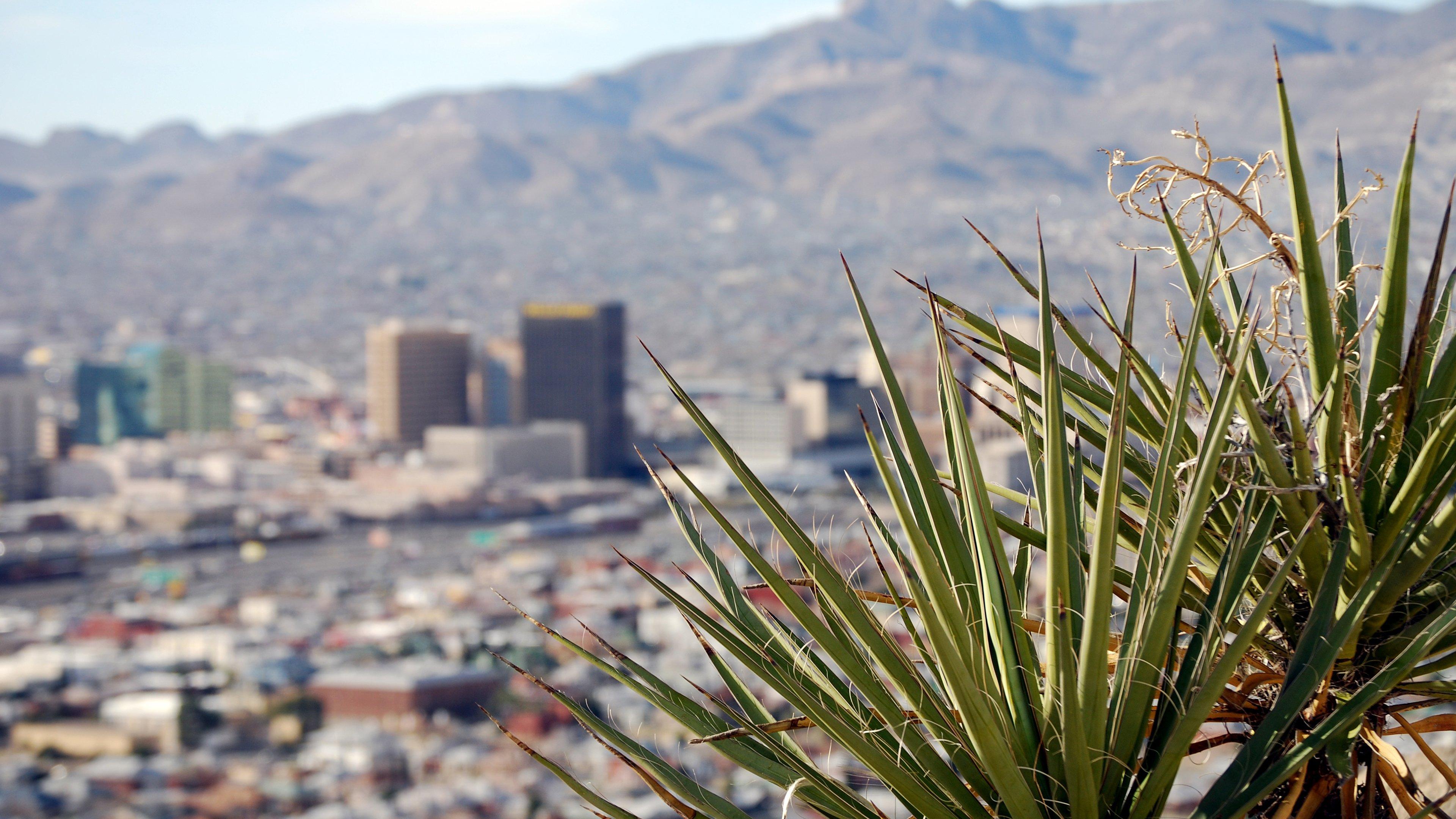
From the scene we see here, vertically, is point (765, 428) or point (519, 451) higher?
point (765, 428)

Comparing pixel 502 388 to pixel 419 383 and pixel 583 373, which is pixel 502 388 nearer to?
pixel 419 383

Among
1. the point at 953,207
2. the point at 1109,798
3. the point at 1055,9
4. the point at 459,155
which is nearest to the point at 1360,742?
the point at 1109,798

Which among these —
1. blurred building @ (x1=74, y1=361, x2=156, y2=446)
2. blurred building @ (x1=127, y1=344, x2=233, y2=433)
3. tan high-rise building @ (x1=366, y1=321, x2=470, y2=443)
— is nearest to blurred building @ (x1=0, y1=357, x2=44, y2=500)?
blurred building @ (x1=74, y1=361, x2=156, y2=446)

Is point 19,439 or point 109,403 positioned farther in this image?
point 109,403

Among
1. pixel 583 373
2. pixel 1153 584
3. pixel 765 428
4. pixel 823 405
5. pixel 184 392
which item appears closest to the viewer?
pixel 1153 584

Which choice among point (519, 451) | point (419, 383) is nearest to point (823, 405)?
point (519, 451)
